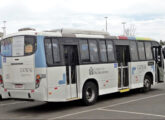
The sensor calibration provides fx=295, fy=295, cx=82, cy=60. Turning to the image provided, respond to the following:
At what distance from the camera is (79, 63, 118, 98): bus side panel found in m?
11.4

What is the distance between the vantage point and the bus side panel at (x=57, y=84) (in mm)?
10008

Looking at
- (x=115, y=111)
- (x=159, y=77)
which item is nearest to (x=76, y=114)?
(x=115, y=111)

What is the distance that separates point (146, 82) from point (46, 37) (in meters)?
6.97

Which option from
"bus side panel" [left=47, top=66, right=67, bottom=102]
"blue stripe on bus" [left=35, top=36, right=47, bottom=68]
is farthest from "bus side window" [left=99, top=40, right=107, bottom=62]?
"blue stripe on bus" [left=35, top=36, right=47, bottom=68]

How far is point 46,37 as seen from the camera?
10234 millimetres

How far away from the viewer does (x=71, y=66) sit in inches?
432

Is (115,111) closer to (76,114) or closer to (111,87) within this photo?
(76,114)

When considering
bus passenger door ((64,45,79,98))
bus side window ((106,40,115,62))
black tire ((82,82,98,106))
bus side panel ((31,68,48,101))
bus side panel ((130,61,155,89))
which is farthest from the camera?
bus side panel ((130,61,155,89))

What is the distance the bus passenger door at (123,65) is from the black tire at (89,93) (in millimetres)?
1872

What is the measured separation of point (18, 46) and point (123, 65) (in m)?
5.30

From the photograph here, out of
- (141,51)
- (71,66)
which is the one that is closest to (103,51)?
(71,66)

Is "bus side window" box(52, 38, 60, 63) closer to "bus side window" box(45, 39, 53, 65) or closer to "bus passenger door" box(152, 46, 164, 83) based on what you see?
"bus side window" box(45, 39, 53, 65)

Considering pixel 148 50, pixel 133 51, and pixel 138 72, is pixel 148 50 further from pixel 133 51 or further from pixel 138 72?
pixel 138 72

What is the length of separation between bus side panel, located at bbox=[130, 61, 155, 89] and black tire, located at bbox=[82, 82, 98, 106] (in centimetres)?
272
